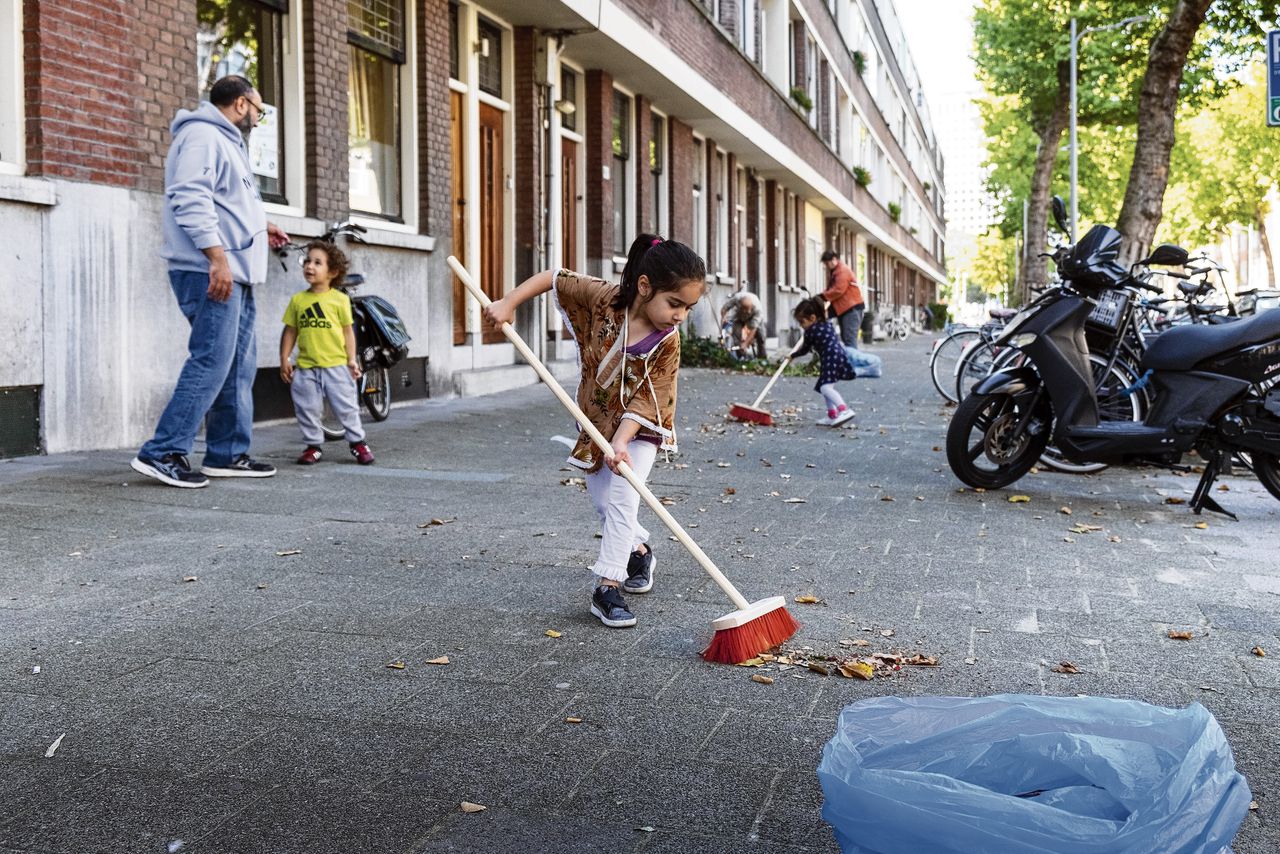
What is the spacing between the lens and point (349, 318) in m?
7.94

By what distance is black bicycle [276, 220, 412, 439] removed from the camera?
9250mm

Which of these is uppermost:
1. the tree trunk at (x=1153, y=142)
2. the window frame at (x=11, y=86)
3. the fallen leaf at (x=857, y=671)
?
the tree trunk at (x=1153, y=142)

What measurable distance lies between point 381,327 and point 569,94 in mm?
7934

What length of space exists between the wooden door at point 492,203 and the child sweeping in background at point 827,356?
3.71m

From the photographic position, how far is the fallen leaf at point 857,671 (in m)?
3.57

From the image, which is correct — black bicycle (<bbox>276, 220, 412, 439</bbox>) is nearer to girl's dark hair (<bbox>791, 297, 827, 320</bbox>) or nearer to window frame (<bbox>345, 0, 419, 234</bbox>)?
window frame (<bbox>345, 0, 419, 234</bbox>)

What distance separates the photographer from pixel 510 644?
3900 millimetres

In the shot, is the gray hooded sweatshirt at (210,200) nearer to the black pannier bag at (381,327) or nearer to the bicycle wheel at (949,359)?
the black pannier bag at (381,327)

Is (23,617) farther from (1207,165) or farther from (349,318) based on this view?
(1207,165)

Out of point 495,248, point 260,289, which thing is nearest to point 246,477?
point 260,289

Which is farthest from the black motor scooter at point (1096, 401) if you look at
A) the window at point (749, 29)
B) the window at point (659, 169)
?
the window at point (749, 29)

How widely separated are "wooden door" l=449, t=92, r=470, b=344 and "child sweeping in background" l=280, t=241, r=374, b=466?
16.7ft

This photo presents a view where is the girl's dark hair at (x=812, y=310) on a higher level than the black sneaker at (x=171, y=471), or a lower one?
higher

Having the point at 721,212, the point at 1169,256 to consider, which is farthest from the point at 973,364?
the point at 721,212
